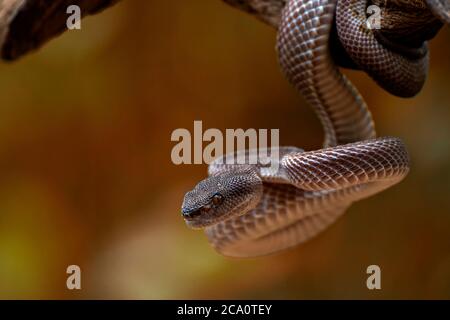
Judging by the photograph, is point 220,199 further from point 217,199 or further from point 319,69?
point 319,69

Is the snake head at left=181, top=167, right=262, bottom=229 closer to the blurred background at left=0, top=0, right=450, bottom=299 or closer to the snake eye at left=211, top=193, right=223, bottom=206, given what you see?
the snake eye at left=211, top=193, right=223, bottom=206

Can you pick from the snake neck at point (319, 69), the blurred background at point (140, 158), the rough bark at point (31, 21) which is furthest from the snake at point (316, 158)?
the blurred background at point (140, 158)

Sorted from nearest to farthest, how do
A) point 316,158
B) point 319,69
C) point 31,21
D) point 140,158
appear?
point 316,158 < point 319,69 < point 31,21 < point 140,158

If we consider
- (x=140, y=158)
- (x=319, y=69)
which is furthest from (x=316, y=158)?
(x=140, y=158)

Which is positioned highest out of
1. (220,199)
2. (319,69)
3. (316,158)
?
(319,69)

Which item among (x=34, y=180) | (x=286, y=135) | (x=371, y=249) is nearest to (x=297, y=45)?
(x=286, y=135)
